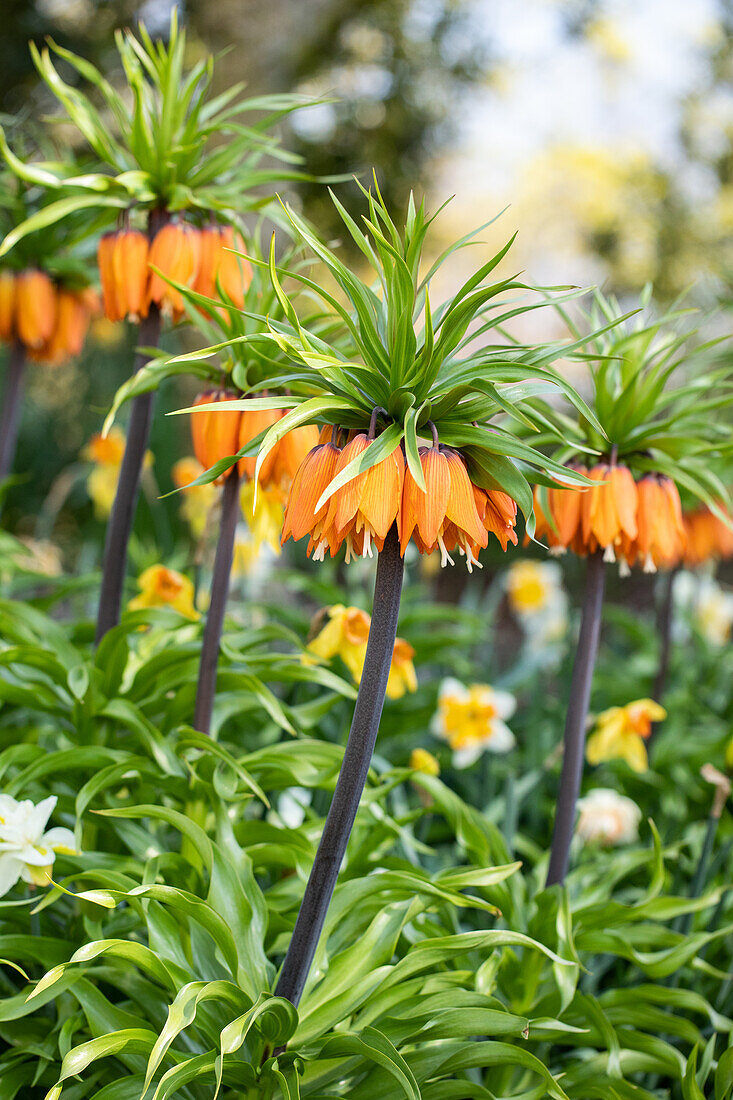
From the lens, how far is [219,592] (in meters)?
1.59

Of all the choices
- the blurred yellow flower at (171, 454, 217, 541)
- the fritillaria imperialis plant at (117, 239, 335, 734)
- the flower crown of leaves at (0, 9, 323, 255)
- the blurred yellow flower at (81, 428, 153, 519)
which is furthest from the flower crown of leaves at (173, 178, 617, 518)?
the blurred yellow flower at (81, 428, 153, 519)

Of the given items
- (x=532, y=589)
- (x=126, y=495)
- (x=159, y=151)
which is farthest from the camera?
(x=532, y=589)

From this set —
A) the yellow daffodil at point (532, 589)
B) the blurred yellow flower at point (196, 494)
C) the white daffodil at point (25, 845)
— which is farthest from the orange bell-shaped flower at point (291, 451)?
the yellow daffodil at point (532, 589)

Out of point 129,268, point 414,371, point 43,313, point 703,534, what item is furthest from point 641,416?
point 43,313

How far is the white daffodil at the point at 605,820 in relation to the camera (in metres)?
2.09

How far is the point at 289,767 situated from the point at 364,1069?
0.52m

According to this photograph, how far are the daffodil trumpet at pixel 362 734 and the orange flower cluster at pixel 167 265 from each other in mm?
A: 786

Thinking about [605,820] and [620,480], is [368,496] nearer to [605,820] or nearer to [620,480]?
[620,480]

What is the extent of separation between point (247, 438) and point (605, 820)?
4.25ft

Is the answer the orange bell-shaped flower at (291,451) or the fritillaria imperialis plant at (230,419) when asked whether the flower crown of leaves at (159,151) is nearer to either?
the fritillaria imperialis plant at (230,419)

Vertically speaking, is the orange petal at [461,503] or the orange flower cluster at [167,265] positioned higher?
the orange flower cluster at [167,265]

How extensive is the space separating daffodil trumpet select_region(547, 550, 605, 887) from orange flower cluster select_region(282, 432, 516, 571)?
0.58 metres

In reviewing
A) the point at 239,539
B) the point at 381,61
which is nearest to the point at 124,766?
the point at 239,539

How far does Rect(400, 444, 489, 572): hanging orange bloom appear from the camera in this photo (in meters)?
1.03
